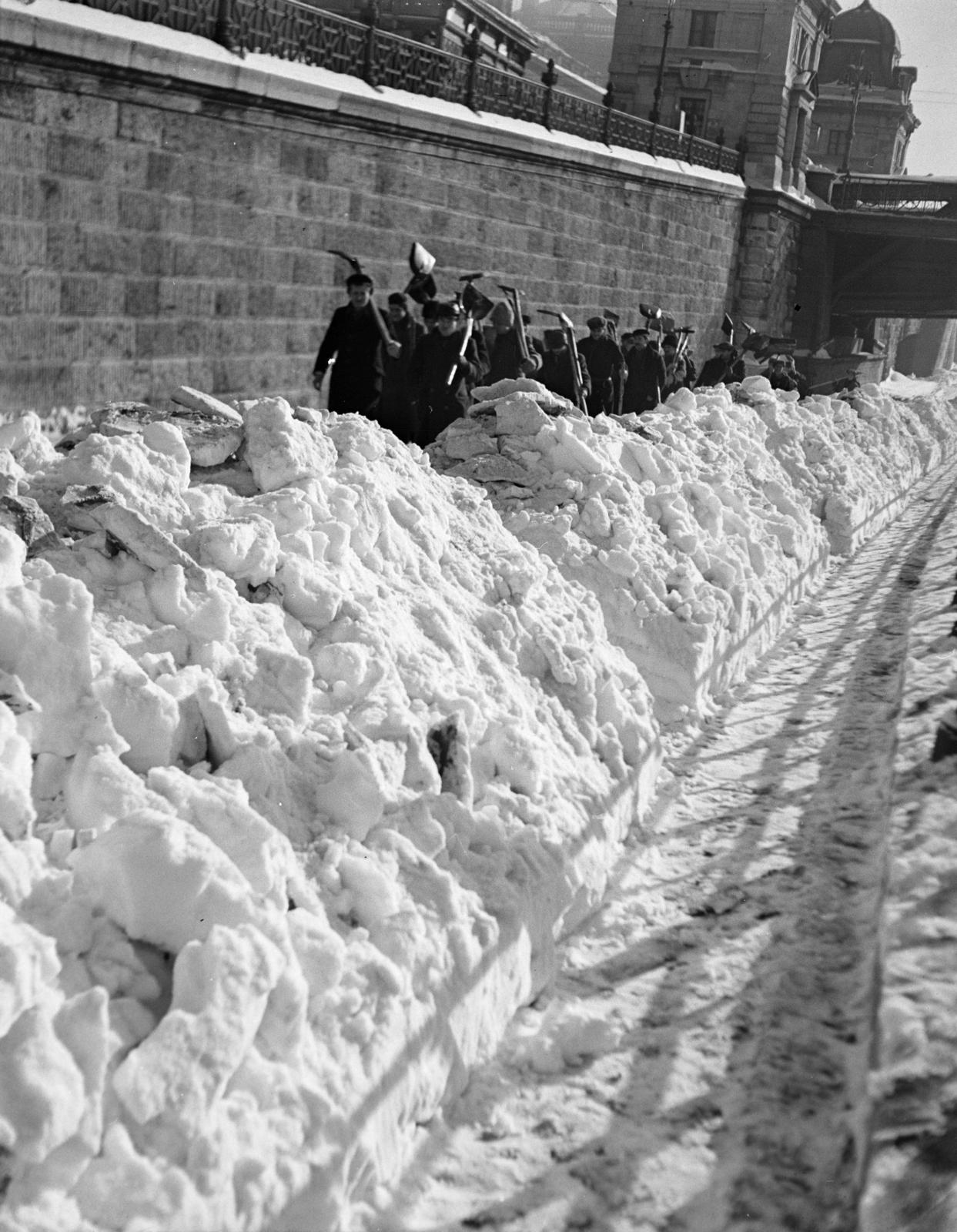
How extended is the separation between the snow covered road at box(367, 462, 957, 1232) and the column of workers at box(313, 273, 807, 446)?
367cm

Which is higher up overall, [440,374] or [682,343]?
[682,343]

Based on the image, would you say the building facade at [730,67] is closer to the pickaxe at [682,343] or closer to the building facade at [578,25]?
the pickaxe at [682,343]

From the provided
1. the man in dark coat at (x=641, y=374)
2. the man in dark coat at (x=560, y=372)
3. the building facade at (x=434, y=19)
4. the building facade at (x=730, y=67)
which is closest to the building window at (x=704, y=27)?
the building facade at (x=730, y=67)

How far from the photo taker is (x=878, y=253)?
3162cm

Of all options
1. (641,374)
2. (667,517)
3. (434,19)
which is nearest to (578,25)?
(434,19)

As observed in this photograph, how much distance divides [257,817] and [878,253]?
32.0 metres

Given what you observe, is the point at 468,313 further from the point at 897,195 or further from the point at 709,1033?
the point at 897,195

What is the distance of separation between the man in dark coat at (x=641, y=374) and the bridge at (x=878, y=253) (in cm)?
1771

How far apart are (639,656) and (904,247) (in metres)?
29.2

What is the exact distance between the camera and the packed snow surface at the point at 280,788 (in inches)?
92.0

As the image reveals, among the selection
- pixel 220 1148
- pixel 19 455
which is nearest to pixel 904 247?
pixel 19 455

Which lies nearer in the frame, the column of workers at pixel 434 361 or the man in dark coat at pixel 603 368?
→ the column of workers at pixel 434 361

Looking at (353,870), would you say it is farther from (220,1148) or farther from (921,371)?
(921,371)

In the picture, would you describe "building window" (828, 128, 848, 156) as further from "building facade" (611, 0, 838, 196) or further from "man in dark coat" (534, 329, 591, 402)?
"man in dark coat" (534, 329, 591, 402)
